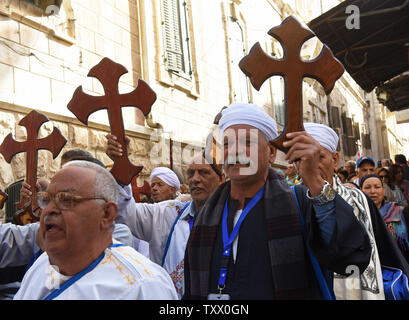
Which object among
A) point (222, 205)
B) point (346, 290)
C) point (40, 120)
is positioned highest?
point (40, 120)

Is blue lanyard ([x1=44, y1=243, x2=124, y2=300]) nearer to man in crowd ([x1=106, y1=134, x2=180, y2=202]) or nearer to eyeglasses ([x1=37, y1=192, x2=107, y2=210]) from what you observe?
eyeglasses ([x1=37, y1=192, x2=107, y2=210])

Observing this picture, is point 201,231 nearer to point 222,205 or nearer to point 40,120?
point 222,205

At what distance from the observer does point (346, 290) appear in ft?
8.57

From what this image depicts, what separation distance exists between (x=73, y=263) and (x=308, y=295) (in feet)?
3.18

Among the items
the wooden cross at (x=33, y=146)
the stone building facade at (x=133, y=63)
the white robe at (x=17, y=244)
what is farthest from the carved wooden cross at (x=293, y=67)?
the stone building facade at (x=133, y=63)

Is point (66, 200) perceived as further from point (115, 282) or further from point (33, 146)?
point (33, 146)

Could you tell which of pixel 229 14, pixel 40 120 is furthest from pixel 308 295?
pixel 229 14

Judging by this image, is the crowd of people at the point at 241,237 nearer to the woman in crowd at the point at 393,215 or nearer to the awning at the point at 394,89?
the woman in crowd at the point at 393,215

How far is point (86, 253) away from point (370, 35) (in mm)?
7650

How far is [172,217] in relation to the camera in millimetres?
3713

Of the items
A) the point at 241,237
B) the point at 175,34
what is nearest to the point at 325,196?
the point at 241,237

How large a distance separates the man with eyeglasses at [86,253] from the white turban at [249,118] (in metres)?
0.77

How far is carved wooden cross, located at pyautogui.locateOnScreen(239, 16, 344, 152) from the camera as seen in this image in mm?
2213

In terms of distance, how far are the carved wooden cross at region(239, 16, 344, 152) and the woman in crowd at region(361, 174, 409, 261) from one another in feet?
10.5
